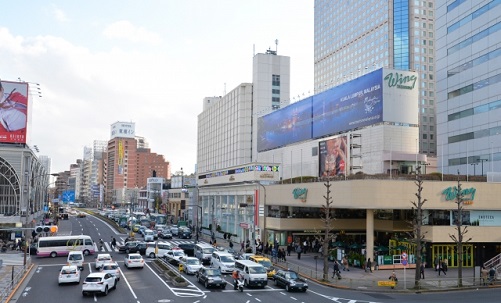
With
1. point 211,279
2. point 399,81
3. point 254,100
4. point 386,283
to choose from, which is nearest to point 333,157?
point 399,81

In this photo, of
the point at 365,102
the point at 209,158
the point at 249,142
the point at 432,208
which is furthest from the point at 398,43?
the point at 432,208

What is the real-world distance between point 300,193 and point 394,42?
95.9 meters

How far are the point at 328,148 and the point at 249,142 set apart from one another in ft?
193

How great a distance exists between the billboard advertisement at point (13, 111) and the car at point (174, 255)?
134 feet

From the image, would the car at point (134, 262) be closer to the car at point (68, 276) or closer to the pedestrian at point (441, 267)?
the car at point (68, 276)

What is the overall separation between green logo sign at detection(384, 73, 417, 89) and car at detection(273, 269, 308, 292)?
109 ft

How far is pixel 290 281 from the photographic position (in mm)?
37562

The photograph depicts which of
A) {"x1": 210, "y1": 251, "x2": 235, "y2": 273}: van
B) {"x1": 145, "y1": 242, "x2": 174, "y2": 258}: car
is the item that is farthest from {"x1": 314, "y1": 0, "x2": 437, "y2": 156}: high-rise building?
{"x1": 210, "y1": 251, "x2": 235, "y2": 273}: van

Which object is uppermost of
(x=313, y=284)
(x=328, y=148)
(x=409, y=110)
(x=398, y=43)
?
(x=398, y=43)

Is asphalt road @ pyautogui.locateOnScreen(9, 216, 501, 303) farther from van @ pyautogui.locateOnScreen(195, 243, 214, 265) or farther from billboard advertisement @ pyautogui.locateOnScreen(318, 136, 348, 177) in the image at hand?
billboard advertisement @ pyautogui.locateOnScreen(318, 136, 348, 177)

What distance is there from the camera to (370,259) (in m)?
48.9

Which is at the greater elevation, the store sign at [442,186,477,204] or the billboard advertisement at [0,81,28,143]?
the billboard advertisement at [0,81,28,143]

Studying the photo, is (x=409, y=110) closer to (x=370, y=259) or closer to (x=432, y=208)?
(x=432, y=208)

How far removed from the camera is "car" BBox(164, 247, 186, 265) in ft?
174
